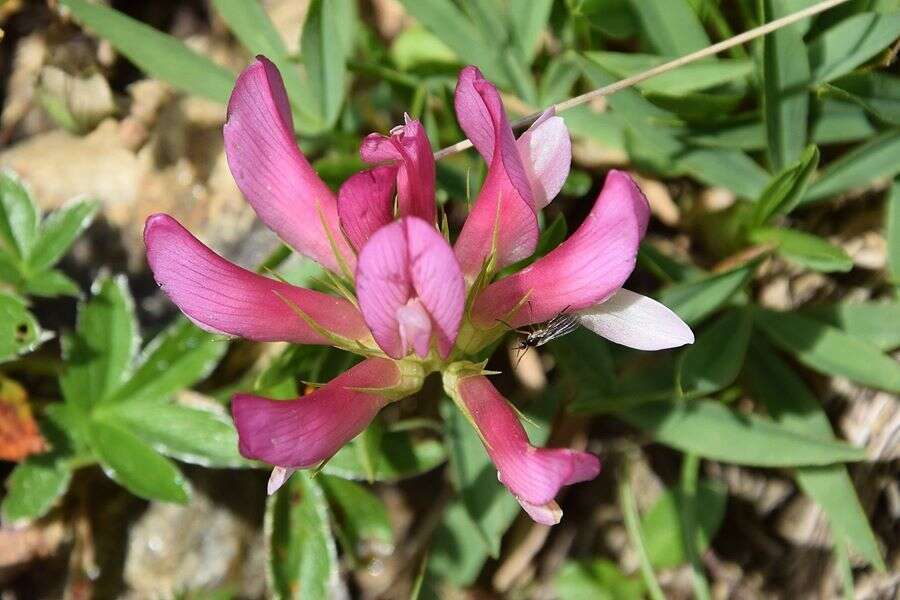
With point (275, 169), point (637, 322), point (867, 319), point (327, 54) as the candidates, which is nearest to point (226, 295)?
point (275, 169)

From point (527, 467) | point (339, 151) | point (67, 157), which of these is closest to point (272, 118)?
point (527, 467)

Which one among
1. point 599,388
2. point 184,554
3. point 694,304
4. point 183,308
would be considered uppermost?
point 183,308

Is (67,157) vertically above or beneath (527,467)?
beneath

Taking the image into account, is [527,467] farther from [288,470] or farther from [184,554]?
[184,554]

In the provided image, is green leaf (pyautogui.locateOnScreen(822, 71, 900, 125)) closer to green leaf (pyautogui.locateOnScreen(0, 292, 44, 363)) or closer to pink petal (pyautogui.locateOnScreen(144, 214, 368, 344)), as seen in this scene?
pink petal (pyautogui.locateOnScreen(144, 214, 368, 344))

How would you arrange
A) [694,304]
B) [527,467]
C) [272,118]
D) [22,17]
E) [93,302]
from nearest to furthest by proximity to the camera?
[527,467] → [272,118] → [694,304] → [93,302] → [22,17]

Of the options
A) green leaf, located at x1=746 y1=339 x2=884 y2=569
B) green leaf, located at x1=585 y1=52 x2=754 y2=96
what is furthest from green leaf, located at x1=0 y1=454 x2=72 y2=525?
green leaf, located at x1=746 y1=339 x2=884 y2=569
